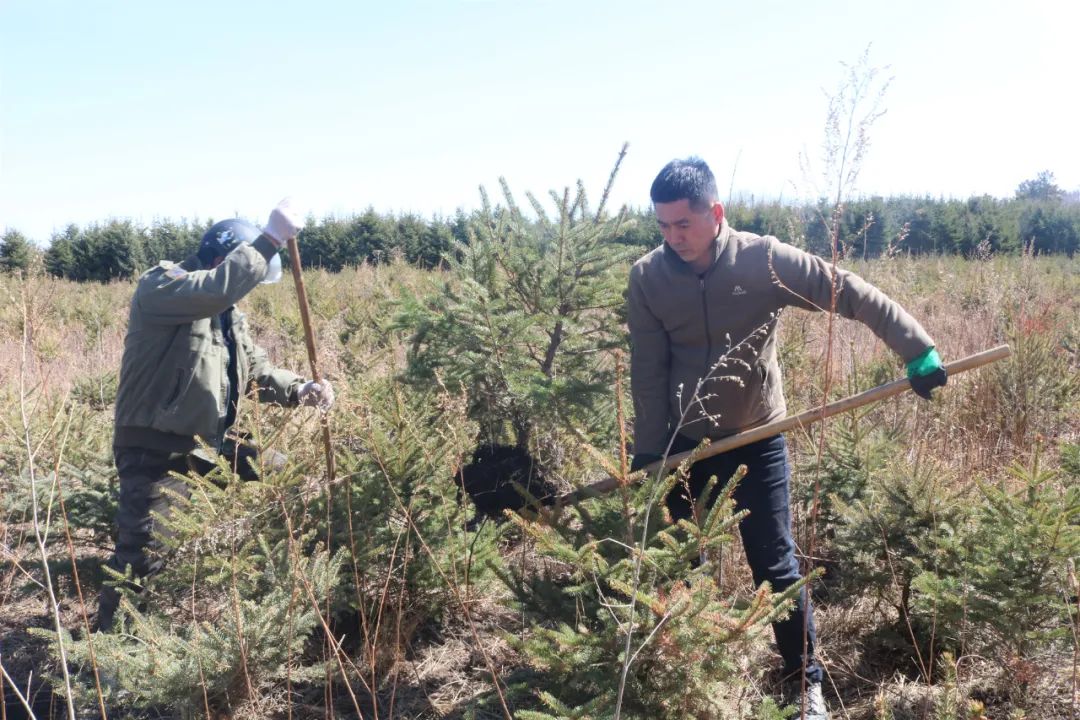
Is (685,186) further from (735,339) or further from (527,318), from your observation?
(527,318)

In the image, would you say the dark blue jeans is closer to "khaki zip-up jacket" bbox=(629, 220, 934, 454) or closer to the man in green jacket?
"khaki zip-up jacket" bbox=(629, 220, 934, 454)

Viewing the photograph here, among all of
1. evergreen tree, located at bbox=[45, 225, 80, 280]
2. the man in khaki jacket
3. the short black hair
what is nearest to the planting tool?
the man in khaki jacket

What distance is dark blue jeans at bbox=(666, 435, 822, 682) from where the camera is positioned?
2793 mm

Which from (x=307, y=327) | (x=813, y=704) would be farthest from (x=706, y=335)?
(x=307, y=327)

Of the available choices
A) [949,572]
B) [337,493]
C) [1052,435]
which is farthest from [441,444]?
[1052,435]

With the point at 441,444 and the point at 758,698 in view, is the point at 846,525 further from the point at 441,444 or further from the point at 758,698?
the point at 441,444

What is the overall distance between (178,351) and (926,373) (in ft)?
10.9

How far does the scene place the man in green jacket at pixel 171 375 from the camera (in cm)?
338

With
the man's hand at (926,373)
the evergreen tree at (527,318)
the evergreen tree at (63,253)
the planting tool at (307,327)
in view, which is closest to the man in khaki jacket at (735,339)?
the man's hand at (926,373)

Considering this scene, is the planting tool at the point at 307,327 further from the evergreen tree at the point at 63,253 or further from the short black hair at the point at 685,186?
the evergreen tree at the point at 63,253

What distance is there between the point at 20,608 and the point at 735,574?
4154 millimetres

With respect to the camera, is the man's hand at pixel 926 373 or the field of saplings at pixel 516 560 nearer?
the field of saplings at pixel 516 560

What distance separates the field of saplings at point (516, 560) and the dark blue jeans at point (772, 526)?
0.13 m

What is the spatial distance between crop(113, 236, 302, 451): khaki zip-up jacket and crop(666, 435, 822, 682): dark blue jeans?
7.53 feet
